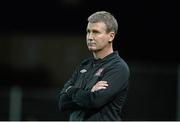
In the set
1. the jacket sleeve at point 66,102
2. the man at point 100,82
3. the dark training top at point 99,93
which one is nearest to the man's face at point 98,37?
the man at point 100,82

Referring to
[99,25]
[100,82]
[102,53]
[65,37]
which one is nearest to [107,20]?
[99,25]

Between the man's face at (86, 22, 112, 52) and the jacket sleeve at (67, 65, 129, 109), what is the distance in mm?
188

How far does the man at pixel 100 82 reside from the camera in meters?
5.03

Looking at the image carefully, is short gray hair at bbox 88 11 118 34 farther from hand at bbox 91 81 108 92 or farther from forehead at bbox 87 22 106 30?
hand at bbox 91 81 108 92

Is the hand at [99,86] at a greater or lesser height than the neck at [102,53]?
lesser

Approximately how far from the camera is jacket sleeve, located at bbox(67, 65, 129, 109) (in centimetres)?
499

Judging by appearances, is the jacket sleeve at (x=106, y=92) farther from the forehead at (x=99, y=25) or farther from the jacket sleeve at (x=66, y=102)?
the forehead at (x=99, y=25)

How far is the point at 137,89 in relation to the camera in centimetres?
1330

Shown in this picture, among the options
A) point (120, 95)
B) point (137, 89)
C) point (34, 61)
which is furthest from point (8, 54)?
point (120, 95)

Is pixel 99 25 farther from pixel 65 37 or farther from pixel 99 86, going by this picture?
pixel 65 37

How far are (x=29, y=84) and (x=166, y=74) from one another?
10.7 feet

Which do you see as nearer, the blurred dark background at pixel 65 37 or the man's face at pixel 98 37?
the man's face at pixel 98 37

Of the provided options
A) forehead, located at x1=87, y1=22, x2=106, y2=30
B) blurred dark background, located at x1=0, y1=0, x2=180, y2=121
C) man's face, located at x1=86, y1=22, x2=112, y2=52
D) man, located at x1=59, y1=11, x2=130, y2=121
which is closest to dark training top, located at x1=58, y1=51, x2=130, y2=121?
man, located at x1=59, y1=11, x2=130, y2=121

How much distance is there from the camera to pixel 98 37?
16.8 ft
